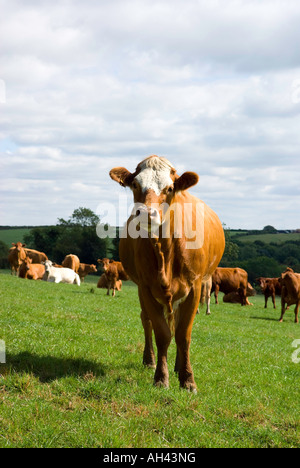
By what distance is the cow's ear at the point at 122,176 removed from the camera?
5.84 meters

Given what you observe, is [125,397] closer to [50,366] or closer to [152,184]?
[50,366]

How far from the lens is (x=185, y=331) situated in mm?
6129

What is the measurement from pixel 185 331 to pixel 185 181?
6.63ft

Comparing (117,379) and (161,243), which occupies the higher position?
(161,243)

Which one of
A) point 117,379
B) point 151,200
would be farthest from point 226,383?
point 151,200

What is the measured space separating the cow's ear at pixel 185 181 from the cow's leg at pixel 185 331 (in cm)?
141

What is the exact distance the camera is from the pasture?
4500 millimetres

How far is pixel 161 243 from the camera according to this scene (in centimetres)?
576

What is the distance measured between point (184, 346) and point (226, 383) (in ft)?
3.80

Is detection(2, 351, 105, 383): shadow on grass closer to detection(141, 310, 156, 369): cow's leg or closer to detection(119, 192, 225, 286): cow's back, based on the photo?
detection(141, 310, 156, 369): cow's leg

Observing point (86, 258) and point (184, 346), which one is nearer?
point (184, 346)

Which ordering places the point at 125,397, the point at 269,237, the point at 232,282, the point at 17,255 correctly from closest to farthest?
the point at 125,397, the point at 232,282, the point at 17,255, the point at 269,237

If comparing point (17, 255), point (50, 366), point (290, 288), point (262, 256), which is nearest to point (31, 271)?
point (17, 255)
